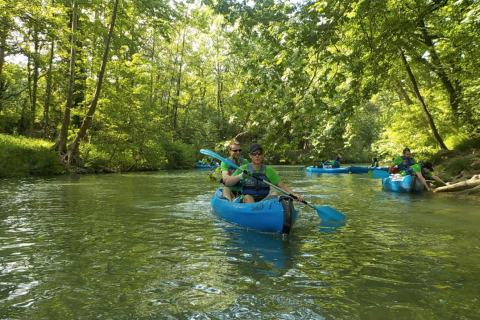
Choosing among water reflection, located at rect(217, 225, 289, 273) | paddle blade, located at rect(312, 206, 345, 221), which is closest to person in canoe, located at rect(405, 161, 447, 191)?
paddle blade, located at rect(312, 206, 345, 221)

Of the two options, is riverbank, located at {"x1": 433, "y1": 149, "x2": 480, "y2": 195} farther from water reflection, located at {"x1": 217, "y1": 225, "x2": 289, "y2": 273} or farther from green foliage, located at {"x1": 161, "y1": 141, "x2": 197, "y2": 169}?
green foliage, located at {"x1": 161, "y1": 141, "x2": 197, "y2": 169}

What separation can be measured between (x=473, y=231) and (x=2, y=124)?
65.9ft

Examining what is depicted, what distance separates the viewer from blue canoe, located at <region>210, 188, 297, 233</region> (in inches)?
189

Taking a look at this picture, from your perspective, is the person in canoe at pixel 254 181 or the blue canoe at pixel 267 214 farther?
the person in canoe at pixel 254 181

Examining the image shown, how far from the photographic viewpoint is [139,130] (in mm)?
19938

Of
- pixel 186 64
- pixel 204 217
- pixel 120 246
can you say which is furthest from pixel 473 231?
pixel 186 64

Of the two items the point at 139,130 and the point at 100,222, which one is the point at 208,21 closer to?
the point at 139,130

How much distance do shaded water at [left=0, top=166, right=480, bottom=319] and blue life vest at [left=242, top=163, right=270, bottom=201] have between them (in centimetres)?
64

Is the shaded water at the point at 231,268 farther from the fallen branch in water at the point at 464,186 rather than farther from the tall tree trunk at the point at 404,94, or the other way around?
the tall tree trunk at the point at 404,94

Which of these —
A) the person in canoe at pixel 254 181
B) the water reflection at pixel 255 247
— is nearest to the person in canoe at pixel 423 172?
the person in canoe at pixel 254 181

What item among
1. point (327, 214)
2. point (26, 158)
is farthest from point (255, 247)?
point (26, 158)

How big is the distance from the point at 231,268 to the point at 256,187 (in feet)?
7.99

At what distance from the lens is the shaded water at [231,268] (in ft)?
8.48

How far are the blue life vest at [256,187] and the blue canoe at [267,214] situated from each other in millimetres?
384
